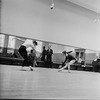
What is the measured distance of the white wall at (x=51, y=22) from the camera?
23.2 feet

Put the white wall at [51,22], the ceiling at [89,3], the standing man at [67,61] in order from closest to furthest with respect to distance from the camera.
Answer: the white wall at [51,22], the standing man at [67,61], the ceiling at [89,3]

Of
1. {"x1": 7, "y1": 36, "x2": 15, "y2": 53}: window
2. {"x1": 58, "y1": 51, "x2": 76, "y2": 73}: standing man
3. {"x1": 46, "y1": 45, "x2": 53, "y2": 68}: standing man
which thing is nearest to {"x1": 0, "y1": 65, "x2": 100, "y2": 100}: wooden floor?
{"x1": 7, "y1": 36, "x2": 15, "y2": 53}: window

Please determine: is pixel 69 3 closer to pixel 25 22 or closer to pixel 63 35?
pixel 63 35

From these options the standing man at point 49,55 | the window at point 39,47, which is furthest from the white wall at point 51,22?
the standing man at point 49,55

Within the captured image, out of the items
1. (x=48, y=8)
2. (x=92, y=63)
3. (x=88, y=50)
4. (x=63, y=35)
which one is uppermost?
(x=48, y=8)

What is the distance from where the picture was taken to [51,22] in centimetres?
830

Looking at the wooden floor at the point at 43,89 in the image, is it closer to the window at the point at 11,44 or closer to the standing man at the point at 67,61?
the window at the point at 11,44

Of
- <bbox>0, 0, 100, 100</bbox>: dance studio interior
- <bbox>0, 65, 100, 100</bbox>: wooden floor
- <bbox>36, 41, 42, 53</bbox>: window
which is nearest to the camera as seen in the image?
<bbox>0, 65, 100, 100</bbox>: wooden floor

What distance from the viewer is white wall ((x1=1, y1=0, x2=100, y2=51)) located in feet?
23.2

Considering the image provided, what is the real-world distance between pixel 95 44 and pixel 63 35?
2622 mm

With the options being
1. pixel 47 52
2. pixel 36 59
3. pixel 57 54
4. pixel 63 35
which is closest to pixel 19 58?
pixel 36 59

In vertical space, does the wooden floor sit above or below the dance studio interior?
below

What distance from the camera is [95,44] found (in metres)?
10.4

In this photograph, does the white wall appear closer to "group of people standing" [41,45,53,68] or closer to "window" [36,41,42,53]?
"window" [36,41,42,53]
